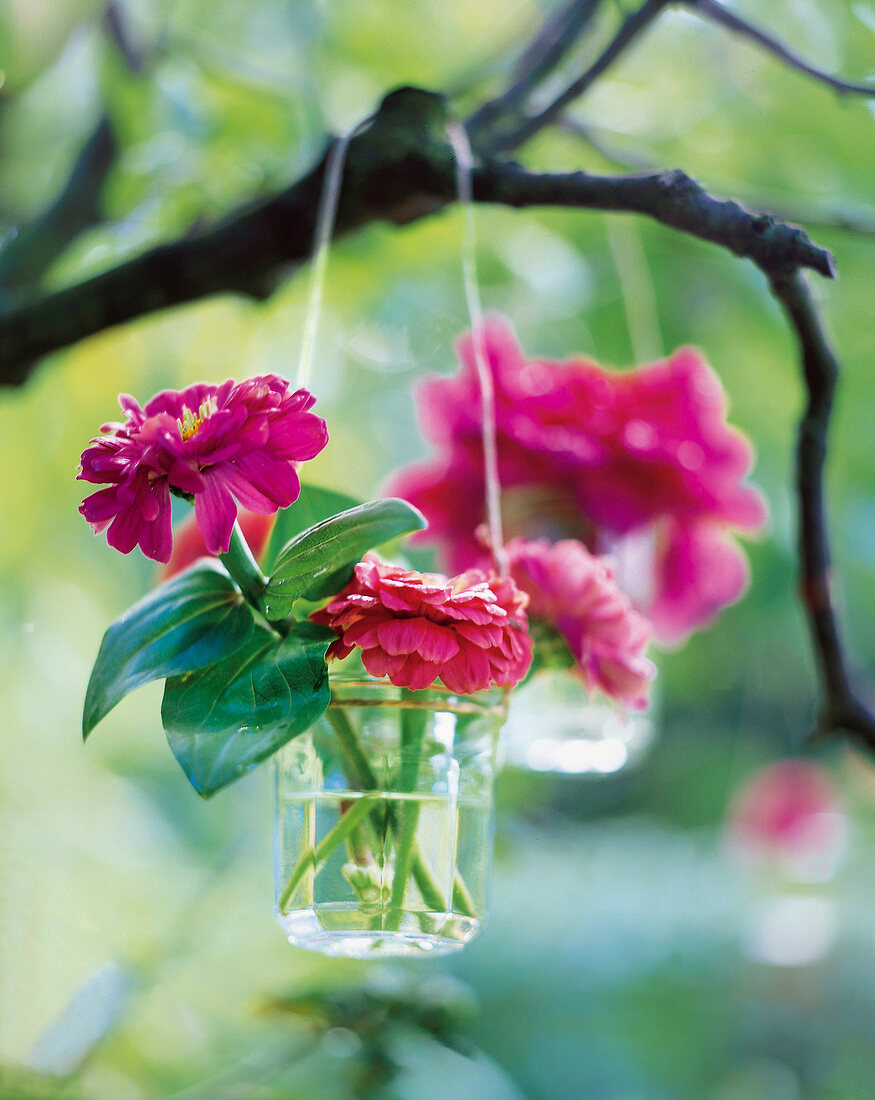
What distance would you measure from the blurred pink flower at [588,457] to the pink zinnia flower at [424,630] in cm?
19

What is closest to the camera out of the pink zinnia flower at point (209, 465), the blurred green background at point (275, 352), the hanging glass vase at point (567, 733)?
the pink zinnia flower at point (209, 465)

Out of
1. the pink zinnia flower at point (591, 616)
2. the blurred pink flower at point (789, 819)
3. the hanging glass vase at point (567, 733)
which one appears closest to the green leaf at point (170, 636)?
the pink zinnia flower at point (591, 616)

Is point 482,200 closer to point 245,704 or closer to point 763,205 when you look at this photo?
point 245,704

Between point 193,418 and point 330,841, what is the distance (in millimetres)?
125

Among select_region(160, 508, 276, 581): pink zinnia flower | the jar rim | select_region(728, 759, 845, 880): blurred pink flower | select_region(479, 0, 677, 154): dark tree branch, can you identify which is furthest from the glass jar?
select_region(728, 759, 845, 880): blurred pink flower

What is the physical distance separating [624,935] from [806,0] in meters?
1.49

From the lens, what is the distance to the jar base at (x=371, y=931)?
0.97ft

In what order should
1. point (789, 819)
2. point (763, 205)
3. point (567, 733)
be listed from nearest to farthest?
point (567, 733) < point (763, 205) < point (789, 819)

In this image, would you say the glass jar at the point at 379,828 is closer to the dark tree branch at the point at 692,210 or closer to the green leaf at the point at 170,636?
the green leaf at the point at 170,636

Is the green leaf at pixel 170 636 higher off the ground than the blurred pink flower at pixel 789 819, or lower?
higher

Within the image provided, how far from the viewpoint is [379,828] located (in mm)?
307

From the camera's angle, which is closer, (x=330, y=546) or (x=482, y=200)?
(x=330, y=546)

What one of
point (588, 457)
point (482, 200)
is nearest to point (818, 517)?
point (588, 457)

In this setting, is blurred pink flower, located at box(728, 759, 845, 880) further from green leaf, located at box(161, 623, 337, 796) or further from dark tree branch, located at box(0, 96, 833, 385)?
green leaf, located at box(161, 623, 337, 796)
